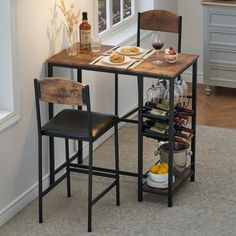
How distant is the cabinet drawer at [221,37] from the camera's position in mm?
6677

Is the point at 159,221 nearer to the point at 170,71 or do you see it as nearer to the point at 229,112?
the point at 170,71

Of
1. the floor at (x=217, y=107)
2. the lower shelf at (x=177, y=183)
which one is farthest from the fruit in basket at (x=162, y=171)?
the floor at (x=217, y=107)

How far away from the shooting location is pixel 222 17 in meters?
6.65

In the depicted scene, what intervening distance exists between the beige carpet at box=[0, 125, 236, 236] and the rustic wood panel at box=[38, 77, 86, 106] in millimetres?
794

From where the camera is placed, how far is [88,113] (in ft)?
14.0

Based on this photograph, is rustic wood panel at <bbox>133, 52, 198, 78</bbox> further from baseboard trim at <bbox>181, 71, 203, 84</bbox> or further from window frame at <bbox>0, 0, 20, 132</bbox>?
baseboard trim at <bbox>181, 71, 203, 84</bbox>

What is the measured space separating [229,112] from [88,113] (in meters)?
2.52

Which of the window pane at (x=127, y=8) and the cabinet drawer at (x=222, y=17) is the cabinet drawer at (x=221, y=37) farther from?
the window pane at (x=127, y=8)

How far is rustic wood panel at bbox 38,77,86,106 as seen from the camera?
421 centimetres

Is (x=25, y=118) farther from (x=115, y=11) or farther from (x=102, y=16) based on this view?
(x=115, y=11)

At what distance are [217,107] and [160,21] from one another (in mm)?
1476

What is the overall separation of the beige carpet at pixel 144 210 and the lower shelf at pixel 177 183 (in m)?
0.08

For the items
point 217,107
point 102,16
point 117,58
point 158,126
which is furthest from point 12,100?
point 217,107

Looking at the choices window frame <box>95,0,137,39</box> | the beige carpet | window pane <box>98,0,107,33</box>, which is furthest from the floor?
window pane <box>98,0,107,33</box>
